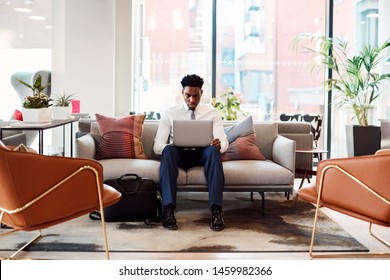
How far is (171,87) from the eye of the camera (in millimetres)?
8273

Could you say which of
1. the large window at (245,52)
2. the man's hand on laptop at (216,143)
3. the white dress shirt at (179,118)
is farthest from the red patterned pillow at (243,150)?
the large window at (245,52)

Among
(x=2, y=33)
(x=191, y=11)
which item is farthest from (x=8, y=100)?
(x=191, y=11)

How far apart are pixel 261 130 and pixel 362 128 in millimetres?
2622

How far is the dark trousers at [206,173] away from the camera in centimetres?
381

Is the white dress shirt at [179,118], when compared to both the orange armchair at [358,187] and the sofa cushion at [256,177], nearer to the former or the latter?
the sofa cushion at [256,177]

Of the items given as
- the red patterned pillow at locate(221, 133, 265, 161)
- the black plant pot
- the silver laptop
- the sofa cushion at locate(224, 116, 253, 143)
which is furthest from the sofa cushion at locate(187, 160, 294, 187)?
the black plant pot

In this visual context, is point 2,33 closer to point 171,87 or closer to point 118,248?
point 171,87

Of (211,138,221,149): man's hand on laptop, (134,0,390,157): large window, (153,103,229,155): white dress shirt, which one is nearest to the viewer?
(211,138,221,149): man's hand on laptop

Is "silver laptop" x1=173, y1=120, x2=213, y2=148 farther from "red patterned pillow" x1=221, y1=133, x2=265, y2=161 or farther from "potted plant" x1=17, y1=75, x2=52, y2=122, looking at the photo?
"potted plant" x1=17, y1=75, x2=52, y2=122

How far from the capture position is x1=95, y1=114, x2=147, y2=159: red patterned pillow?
14.5 ft

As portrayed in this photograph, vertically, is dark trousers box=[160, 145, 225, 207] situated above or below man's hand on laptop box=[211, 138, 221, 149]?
below

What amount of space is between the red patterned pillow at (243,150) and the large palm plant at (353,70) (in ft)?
9.52

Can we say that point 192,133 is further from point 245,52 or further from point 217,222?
point 245,52

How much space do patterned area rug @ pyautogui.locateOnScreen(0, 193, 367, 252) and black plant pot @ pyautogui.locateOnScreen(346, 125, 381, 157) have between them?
9.08ft
